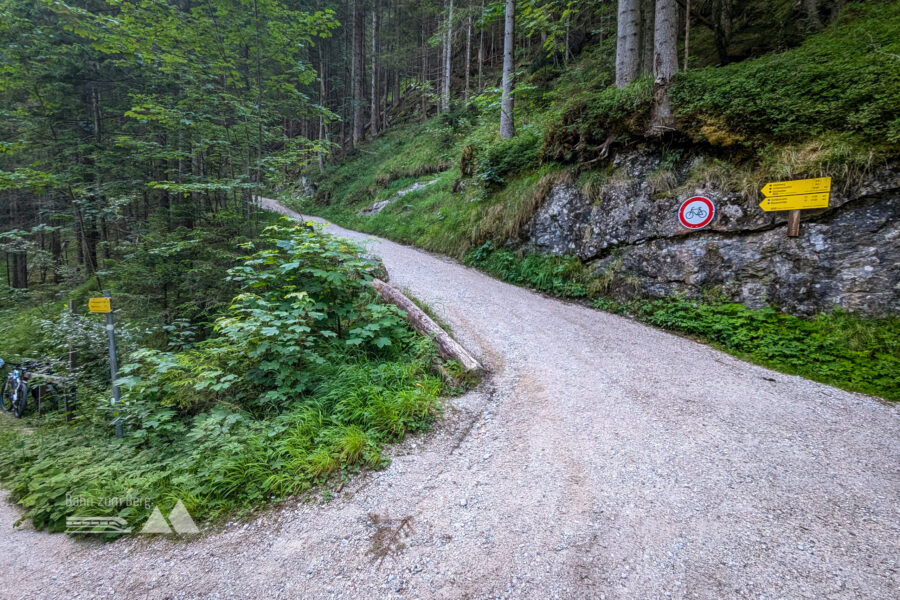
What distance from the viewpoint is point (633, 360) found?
488 cm

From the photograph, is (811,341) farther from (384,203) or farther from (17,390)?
(384,203)

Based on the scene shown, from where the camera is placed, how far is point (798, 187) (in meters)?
5.18

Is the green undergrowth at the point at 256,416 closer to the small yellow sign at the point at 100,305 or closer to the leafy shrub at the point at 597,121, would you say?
the small yellow sign at the point at 100,305

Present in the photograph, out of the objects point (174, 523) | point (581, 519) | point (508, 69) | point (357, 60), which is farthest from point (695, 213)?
point (357, 60)

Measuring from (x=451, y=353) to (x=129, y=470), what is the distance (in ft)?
12.1

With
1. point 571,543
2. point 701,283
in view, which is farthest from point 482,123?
point 571,543

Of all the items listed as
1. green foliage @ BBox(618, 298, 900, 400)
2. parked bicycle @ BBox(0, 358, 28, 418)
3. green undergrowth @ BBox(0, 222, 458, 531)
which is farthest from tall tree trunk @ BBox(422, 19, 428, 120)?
green foliage @ BBox(618, 298, 900, 400)

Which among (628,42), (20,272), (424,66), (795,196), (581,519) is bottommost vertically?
(581,519)

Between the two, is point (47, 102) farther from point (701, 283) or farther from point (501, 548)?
point (701, 283)

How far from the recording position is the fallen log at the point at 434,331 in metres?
4.62

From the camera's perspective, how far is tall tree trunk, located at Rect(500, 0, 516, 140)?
11.0 metres

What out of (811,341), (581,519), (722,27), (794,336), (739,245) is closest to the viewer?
(581,519)

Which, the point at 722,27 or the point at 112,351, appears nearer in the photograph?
the point at 112,351

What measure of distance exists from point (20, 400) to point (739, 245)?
14842 mm
